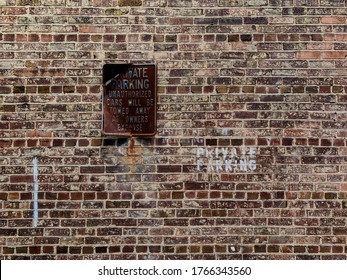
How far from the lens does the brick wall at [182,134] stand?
410 cm

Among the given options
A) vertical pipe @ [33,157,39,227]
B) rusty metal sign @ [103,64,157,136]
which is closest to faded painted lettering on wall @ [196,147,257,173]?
rusty metal sign @ [103,64,157,136]

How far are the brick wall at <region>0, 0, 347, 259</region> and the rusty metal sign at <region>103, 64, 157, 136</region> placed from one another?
0.23 ft

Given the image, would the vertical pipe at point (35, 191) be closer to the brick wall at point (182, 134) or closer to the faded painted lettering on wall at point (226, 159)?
→ the brick wall at point (182, 134)

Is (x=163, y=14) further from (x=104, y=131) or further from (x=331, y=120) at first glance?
(x=331, y=120)

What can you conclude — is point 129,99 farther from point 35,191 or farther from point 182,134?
point 35,191

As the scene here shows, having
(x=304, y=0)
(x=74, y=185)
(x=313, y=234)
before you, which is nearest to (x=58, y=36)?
(x=74, y=185)

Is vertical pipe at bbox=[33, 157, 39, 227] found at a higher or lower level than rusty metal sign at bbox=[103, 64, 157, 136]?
lower

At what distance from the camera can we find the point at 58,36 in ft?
13.8

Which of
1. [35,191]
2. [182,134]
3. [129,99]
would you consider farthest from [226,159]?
[35,191]

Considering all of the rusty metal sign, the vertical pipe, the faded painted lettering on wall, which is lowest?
the vertical pipe

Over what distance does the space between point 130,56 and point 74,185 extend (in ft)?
3.82

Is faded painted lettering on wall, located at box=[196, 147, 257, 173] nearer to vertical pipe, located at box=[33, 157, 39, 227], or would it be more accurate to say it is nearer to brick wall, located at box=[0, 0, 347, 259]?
brick wall, located at box=[0, 0, 347, 259]

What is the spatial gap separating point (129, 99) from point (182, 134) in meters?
0.52

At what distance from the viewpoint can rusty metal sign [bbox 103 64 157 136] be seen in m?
4.14
